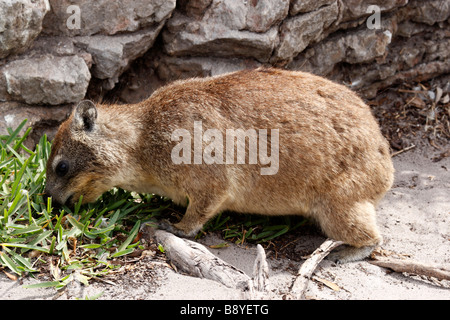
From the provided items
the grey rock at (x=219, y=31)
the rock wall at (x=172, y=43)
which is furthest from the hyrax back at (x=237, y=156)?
the grey rock at (x=219, y=31)

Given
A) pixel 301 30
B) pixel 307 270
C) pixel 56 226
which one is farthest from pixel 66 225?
pixel 301 30

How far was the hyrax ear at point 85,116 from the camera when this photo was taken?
4920mm

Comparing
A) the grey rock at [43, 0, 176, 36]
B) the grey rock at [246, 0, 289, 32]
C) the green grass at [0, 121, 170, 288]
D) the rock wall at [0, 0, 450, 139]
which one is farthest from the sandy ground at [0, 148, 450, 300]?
the grey rock at [43, 0, 176, 36]

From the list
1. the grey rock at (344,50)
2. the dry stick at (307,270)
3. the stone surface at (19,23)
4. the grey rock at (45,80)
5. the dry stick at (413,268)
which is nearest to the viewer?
the dry stick at (307,270)

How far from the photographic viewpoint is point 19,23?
5.46m

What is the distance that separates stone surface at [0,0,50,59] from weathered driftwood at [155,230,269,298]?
261cm

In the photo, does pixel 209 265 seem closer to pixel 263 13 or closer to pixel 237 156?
pixel 237 156

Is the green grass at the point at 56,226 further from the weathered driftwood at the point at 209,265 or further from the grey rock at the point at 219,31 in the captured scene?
the grey rock at the point at 219,31

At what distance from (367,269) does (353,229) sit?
1.33ft

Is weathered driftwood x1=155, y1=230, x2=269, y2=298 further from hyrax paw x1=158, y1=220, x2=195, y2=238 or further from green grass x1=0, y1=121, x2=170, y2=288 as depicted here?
green grass x1=0, y1=121, x2=170, y2=288

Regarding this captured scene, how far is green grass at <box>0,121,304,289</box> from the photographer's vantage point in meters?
4.34

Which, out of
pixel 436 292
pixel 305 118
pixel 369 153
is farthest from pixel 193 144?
pixel 436 292

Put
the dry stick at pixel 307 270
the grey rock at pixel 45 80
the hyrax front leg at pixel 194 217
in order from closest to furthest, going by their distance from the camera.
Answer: the dry stick at pixel 307 270
the hyrax front leg at pixel 194 217
the grey rock at pixel 45 80

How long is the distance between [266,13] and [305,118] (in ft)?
6.22
